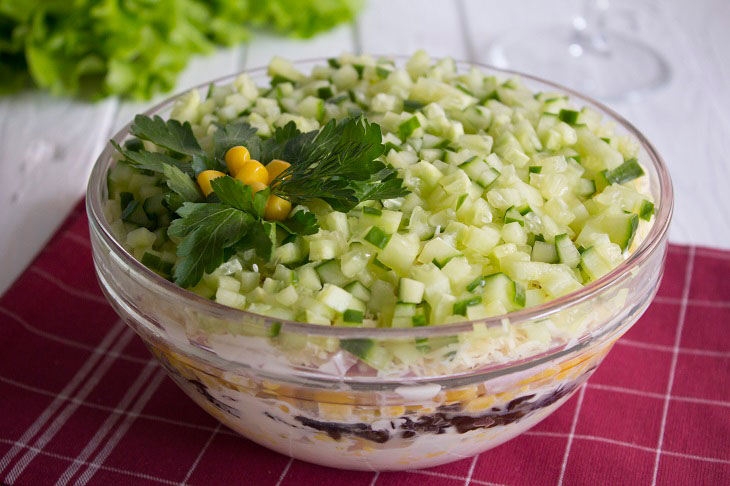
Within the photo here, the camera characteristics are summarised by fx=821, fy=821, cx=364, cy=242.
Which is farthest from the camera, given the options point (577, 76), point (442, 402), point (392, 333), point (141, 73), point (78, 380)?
point (577, 76)

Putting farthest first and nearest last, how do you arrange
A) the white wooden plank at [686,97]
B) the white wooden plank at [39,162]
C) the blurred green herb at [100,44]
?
the blurred green herb at [100,44], the white wooden plank at [686,97], the white wooden plank at [39,162]

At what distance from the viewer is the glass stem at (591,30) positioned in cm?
407

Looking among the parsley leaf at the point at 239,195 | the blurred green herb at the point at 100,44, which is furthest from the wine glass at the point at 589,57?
the parsley leaf at the point at 239,195

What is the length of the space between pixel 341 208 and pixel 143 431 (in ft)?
2.57

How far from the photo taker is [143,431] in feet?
6.50

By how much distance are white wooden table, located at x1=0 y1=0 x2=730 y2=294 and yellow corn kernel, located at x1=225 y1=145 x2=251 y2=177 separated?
118 cm

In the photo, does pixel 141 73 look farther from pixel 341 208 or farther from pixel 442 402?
pixel 442 402

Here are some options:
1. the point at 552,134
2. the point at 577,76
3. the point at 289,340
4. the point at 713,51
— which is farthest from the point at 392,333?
the point at 713,51

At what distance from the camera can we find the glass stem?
4.07 metres


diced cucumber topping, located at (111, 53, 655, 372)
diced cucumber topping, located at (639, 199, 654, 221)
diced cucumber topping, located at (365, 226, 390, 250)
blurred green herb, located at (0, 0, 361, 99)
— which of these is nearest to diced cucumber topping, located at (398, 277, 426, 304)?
diced cucumber topping, located at (111, 53, 655, 372)

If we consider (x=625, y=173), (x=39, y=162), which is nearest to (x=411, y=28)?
(x=39, y=162)

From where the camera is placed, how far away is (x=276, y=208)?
1.68 metres

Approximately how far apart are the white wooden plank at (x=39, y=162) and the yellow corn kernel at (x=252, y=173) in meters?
1.24

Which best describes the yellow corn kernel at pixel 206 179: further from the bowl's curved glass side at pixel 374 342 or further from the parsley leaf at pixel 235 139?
the bowl's curved glass side at pixel 374 342
